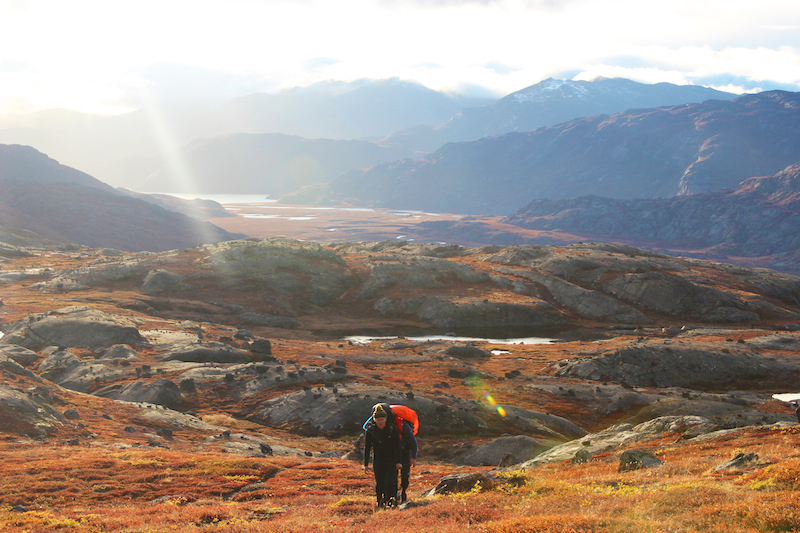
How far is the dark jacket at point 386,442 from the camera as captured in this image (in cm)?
1588

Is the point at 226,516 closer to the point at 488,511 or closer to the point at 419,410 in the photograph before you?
the point at 488,511

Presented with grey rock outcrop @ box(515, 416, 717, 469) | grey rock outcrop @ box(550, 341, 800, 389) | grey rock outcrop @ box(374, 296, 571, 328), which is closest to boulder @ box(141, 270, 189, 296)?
grey rock outcrop @ box(374, 296, 571, 328)

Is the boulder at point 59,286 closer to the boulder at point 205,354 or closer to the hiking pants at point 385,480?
the boulder at point 205,354

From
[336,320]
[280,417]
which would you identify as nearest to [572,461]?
[280,417]

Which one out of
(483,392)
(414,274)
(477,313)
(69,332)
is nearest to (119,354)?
(69,332)

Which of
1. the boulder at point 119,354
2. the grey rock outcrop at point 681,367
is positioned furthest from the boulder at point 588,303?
the boulder at point 119,354

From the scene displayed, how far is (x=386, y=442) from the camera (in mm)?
15984

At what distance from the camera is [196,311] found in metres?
117

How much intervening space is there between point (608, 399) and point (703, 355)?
3006 centimetres

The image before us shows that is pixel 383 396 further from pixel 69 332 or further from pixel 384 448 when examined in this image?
pixel 69 332

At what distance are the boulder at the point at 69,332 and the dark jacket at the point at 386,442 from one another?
6792 cm

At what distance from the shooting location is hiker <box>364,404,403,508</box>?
15820mm

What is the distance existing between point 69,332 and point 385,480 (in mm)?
75388

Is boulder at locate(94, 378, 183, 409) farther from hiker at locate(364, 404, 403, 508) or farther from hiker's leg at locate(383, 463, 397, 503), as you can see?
hiker at locate(364, 404, 403, 508)
